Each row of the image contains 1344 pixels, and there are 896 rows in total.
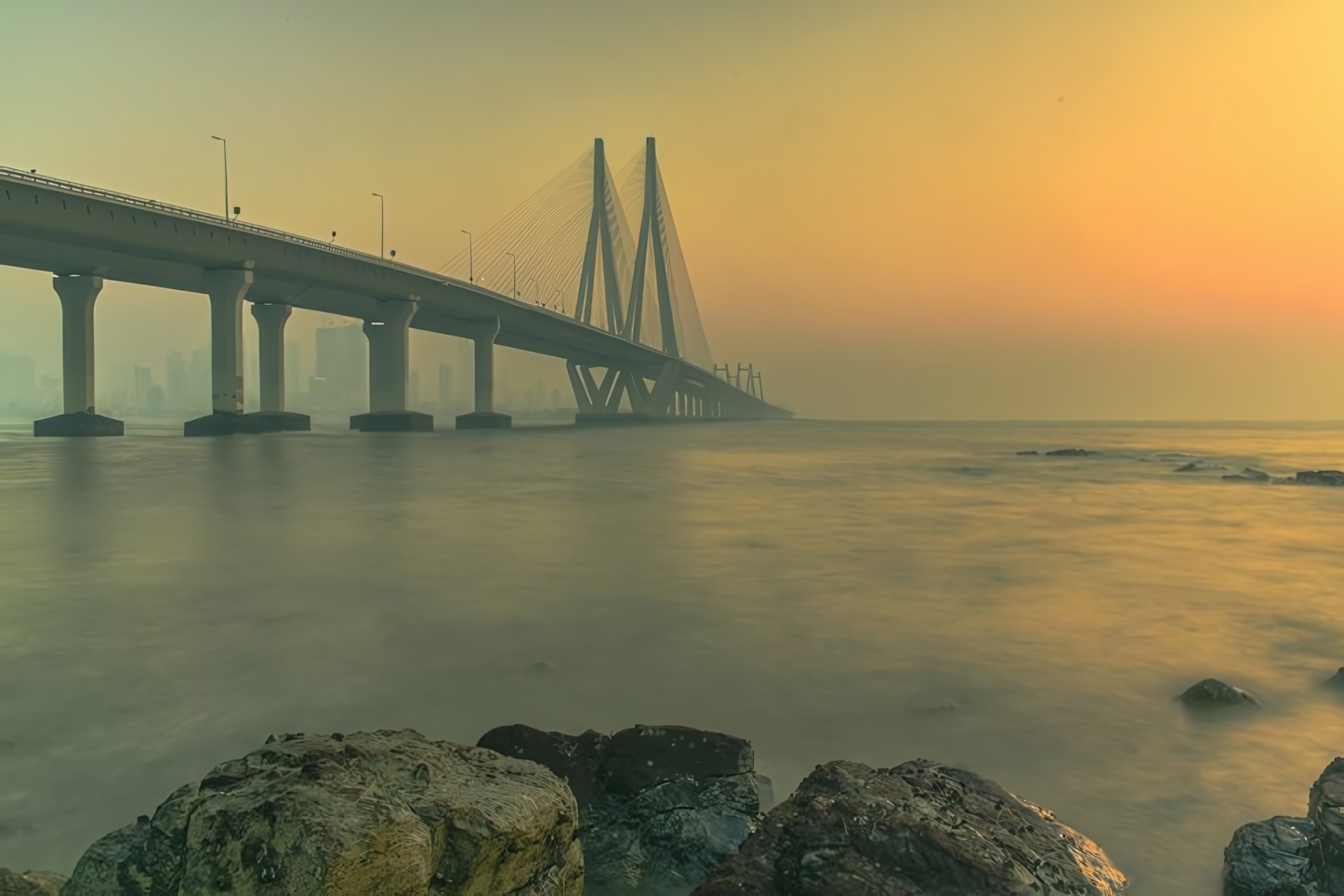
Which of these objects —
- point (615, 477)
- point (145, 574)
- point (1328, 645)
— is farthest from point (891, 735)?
point (615, 477)

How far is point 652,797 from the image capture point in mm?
3432

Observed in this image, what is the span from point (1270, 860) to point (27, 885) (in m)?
Result: 4.28

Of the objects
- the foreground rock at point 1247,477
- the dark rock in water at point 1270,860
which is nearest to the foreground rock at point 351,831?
the dark rock in water at point 1270,860

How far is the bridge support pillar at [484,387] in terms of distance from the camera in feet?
228

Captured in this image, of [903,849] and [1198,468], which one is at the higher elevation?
[903,849]

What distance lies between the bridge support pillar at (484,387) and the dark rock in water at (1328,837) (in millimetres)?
67844

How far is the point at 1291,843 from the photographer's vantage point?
10.5 feet

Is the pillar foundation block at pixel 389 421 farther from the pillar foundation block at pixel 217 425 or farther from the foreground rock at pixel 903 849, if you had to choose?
the foreground rock at pixel 903 849

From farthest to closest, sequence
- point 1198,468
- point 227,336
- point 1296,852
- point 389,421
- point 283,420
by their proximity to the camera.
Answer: point 389,421, point 283,420, point 227,336, point 1198,468, point 1296,852

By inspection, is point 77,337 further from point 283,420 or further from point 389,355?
point 389,355

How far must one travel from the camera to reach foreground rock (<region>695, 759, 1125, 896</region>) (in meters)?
2.55

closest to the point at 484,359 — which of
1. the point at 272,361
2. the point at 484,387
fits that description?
the point at 484,387

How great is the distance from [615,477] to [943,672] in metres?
22.1

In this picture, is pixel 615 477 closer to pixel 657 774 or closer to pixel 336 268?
pixel 657 774
